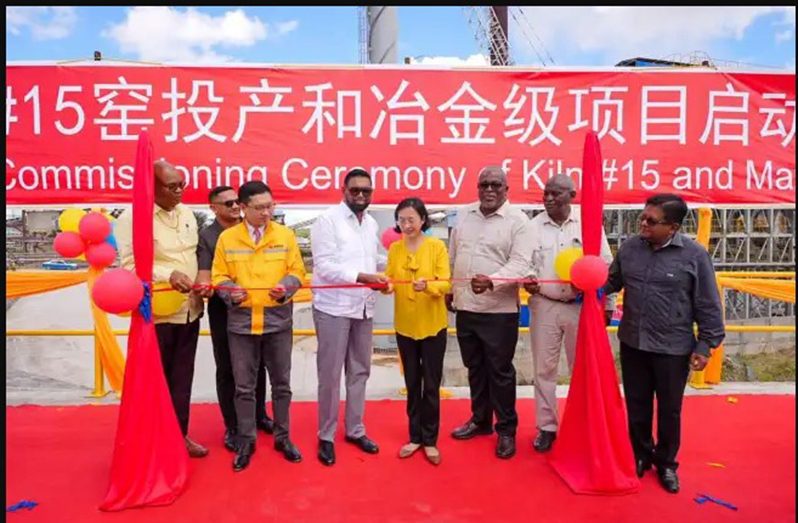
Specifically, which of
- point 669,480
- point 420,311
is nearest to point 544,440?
point 669,480

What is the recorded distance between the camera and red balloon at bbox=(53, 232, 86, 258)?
12.7ft

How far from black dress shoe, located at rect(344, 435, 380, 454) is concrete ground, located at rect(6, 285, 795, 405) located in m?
0.97

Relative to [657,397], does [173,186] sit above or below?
above

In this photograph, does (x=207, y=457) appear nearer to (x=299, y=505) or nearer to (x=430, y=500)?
(x=299, y=505)

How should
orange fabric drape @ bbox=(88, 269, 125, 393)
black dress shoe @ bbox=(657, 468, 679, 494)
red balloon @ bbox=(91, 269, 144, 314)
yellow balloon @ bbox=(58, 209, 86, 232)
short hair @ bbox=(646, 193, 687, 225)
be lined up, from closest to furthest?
red balloon @ bbox=(91, 269, 144, 314) < short hair @ bbox=(646, 193, 687, 225) < black dress shoe @ bbox=(657, 468, 679, 494) < yellow balloon @ bbox=(58, 209, 86, 232) < orange fabric drape @ bbox=(88, 269, 125, 393)

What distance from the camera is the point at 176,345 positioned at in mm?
3311

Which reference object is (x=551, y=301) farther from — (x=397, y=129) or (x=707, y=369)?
(x=707, y=369)

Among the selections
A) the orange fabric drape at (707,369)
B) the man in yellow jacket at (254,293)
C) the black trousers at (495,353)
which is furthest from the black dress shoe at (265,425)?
the orange fabric drape at (707,369)

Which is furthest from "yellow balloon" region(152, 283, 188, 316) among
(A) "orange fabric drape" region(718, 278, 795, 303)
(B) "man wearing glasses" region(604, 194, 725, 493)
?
(A) "orange fabric drape" region(718, 278, 795, 303)

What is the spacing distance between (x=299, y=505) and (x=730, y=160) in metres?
3.86

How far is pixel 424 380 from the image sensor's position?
133 inches

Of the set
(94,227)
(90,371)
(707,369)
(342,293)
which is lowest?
(90,371)

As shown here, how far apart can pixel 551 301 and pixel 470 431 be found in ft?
3.16

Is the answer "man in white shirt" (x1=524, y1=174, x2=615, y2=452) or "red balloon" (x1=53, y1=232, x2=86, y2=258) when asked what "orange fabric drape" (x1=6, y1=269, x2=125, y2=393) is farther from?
"man in white shirt" (x1=524, y1=174, x2=615, y2=452)
